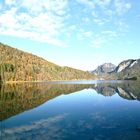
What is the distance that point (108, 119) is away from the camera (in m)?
44.7

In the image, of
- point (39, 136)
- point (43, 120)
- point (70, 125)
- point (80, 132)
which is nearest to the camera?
point (39, 136)

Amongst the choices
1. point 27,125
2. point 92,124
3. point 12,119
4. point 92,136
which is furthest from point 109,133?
point 12,119

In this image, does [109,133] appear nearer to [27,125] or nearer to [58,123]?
[58,123]

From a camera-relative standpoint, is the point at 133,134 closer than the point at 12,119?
Yes

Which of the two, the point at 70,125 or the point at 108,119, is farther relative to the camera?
the point at 108,119

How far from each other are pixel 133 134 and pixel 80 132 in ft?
21.4

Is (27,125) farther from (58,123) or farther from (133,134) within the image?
(133,134)

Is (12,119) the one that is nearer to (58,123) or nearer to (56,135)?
(58,123)

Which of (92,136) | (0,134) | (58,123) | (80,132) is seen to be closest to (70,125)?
(58,123)

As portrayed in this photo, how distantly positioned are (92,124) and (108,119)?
5885 mm

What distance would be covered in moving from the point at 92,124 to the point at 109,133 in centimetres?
654

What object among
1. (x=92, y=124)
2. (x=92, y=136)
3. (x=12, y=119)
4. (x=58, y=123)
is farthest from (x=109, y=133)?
(x=12, y=119)

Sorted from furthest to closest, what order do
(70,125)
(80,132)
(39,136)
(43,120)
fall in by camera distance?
(43,120), (70,125), (80,132), (39,136)

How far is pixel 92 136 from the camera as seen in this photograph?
104 ft
